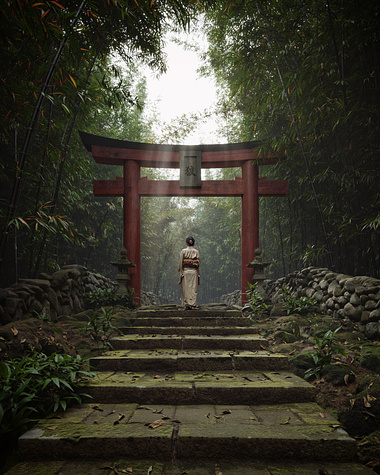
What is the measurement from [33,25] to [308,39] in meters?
4.05

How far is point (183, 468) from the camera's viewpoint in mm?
1757

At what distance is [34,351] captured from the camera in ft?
8.95

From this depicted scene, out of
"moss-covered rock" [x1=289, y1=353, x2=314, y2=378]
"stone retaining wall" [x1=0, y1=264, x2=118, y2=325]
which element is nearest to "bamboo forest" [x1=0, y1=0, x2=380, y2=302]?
"stone retaining wall" [x1=0, y1=264, x2=118, y2=325]

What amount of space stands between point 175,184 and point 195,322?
377 centimetres

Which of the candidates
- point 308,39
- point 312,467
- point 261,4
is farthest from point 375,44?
point 312,467

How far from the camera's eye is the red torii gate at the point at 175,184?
678cm

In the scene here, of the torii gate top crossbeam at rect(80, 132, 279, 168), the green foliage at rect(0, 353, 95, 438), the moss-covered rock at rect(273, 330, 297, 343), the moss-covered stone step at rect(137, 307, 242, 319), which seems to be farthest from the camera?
the torii gate top crossbeam at rect(80, 132, 279, 168)

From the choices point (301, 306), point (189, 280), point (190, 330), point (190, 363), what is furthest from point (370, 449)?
point (189, 280)

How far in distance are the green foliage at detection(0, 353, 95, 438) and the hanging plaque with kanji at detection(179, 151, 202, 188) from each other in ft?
16.7

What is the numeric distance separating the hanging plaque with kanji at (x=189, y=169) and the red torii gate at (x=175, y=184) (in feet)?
0.40

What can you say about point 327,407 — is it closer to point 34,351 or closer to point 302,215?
point 34,351

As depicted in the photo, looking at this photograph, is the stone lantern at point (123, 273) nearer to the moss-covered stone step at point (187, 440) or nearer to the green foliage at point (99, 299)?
the green foliage at point (99, 299)

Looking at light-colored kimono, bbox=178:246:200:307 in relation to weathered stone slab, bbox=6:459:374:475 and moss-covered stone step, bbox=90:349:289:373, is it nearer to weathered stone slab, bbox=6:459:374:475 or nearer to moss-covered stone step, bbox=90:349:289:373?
moss-covered stone step, bbox=90:349:289:373

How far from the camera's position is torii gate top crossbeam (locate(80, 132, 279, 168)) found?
6629mm
